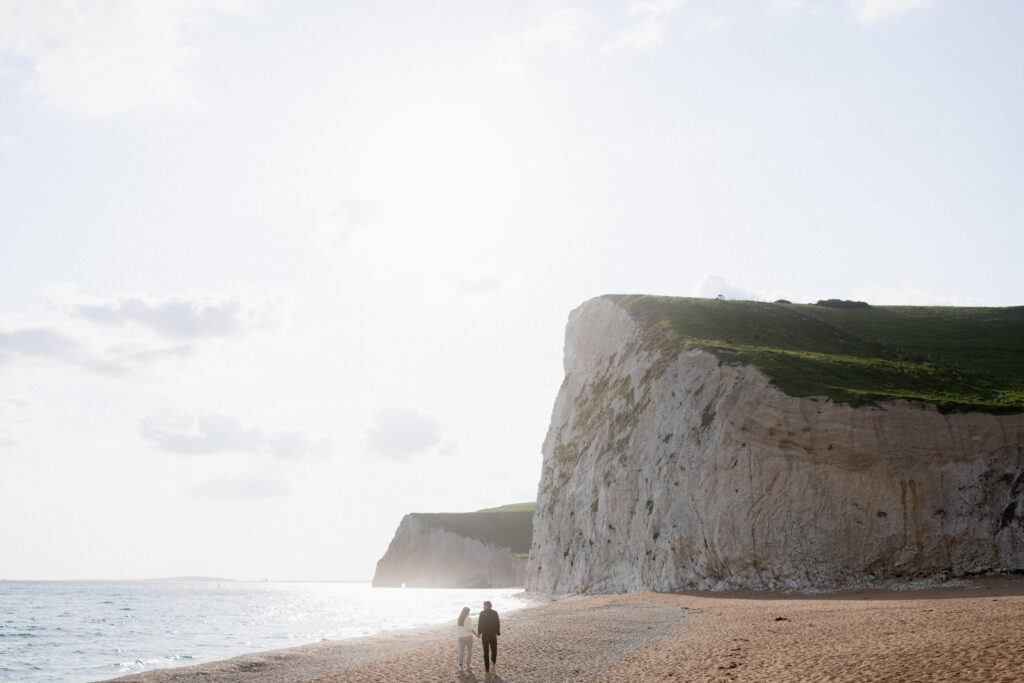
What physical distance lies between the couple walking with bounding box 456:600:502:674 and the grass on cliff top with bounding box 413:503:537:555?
107485 mm

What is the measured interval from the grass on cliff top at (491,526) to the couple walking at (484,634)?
353ft

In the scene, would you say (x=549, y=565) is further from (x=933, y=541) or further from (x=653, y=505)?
(x=933, y=541)

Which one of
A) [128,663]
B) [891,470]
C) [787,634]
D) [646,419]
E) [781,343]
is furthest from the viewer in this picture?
[781,343]

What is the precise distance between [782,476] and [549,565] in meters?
25.4

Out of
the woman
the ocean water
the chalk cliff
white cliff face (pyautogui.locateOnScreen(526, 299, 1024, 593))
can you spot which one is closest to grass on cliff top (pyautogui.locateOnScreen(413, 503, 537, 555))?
the chalk cliff

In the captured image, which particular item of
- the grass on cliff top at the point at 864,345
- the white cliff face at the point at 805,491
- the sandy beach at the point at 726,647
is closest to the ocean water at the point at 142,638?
the sandy beach at the point at 726,647

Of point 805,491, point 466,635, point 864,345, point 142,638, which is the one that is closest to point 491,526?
point 864,345

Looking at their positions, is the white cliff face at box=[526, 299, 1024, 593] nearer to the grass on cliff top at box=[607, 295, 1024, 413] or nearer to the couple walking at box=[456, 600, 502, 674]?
the grass on cliff top at box=[607, 295, 1024, 413]

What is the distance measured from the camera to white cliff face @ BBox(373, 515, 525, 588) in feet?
407

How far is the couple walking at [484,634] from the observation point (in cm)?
1864

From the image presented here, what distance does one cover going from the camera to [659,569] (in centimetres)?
4225

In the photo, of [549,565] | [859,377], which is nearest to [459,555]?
[549,565]

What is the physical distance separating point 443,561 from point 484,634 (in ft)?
378

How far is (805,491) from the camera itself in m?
37.8
